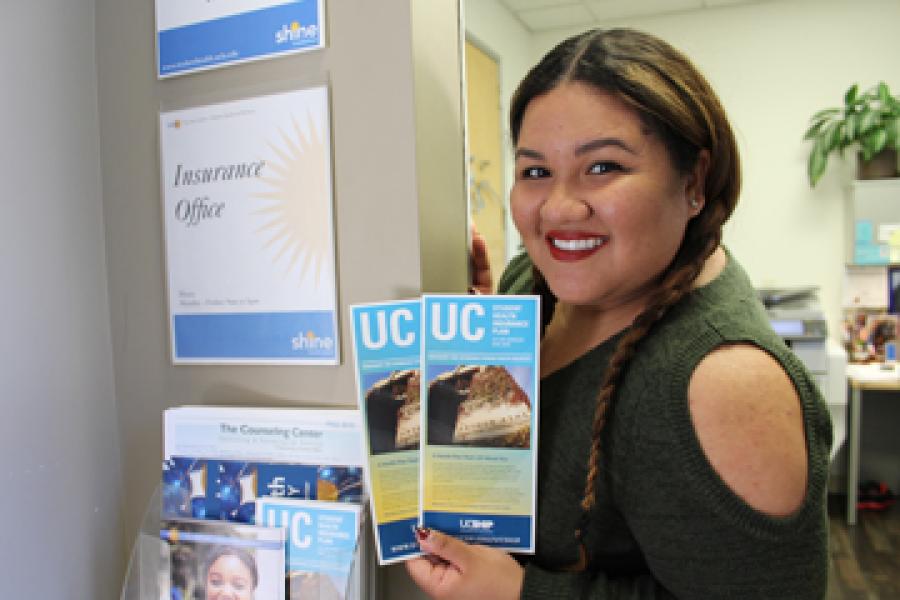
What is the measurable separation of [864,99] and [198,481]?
416 cm

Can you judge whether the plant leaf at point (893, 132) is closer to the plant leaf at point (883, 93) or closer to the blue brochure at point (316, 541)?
the plant leaf at point (883, 93)

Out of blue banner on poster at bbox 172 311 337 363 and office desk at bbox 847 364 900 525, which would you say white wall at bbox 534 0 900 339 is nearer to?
office desk at bbox 847 364 900 525

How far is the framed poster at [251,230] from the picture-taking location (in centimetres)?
83

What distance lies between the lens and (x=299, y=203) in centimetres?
85

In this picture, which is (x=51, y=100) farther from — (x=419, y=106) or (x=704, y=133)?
(x=704, y=133)

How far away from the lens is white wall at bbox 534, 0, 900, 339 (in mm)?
4023

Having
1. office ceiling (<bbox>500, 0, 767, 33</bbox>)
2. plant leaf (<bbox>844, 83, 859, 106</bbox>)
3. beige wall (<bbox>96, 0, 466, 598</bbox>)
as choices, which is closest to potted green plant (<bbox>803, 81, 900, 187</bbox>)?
plant leaf (<bbox>844, 83, 859, 106</bbox>)

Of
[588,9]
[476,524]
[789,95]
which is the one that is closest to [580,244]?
[476,524]

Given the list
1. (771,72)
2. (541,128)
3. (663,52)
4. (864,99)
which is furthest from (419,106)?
(771,72)

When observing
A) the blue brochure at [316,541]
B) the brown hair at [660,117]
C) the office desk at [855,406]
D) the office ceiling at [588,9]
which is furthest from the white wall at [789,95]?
the blue brochure at [316,541]

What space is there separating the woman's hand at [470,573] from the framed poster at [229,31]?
61cm

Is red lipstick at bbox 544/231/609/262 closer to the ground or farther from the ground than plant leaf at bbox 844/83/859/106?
closer to the ground

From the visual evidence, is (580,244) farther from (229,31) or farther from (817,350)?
(817,350)

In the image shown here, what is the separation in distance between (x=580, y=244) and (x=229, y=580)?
595 mm
